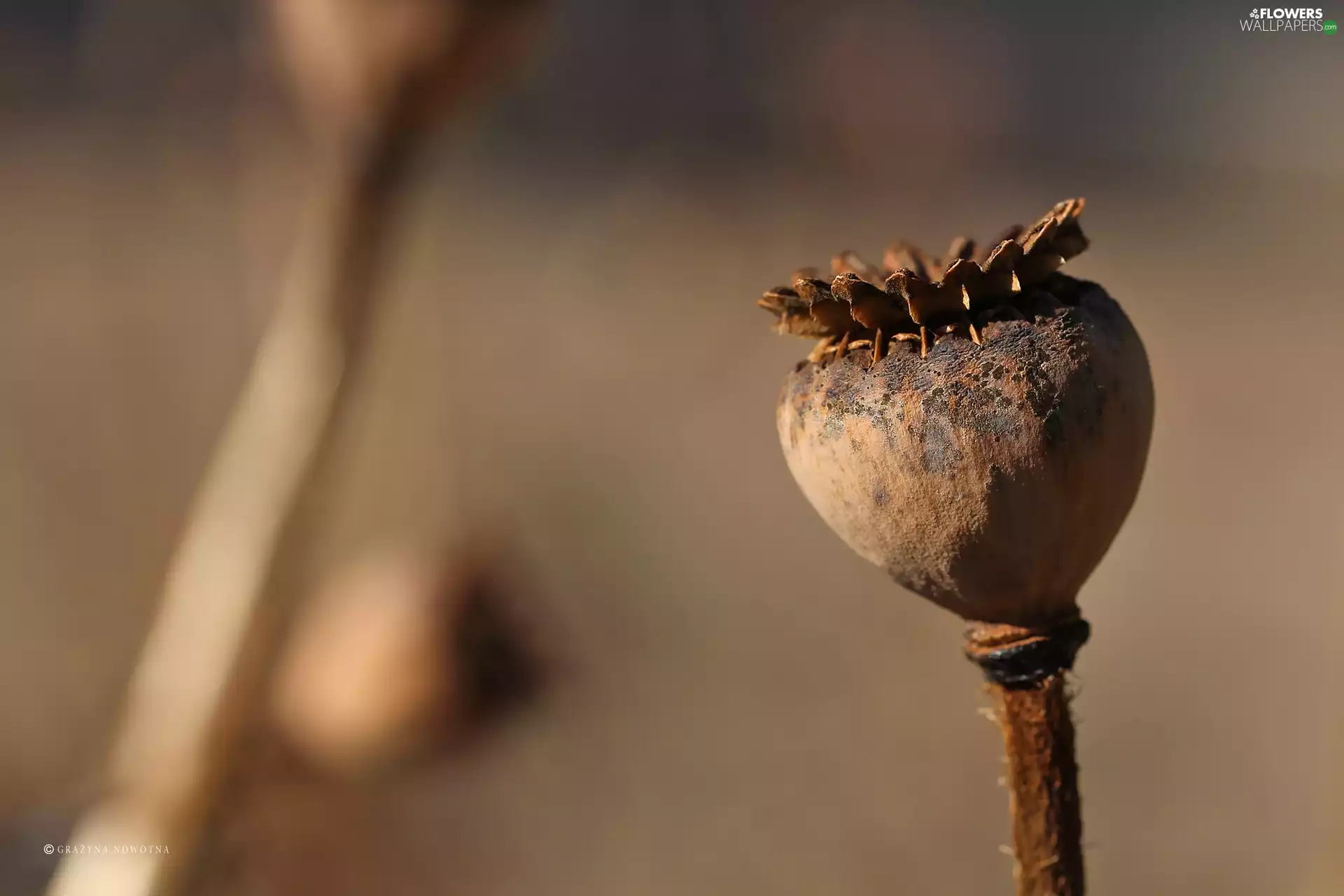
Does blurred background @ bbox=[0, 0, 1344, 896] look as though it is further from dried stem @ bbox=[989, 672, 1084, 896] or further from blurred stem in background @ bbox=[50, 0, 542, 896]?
dried stem @ bbox=[989, 672, 1084, 896]

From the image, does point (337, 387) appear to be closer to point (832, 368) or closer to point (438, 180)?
point (832, 368)

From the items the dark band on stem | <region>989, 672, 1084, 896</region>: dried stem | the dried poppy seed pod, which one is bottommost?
<region>989, 672, 1084, 896</region>: dried stem

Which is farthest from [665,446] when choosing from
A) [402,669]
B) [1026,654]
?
A: [1026,654]

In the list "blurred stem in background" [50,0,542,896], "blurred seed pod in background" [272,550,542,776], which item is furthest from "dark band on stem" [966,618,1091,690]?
"blurred seed pod in background" [272,550,542,776]

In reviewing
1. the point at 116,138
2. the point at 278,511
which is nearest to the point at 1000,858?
the point at 278,511

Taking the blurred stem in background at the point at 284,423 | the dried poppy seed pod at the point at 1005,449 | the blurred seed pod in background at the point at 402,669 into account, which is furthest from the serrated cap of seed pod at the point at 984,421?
the blurred seed pod in background at the point at 402,669

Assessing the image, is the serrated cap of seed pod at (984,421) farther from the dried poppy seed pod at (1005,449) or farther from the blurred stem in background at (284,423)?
the blurred stem in background at (284,423)
